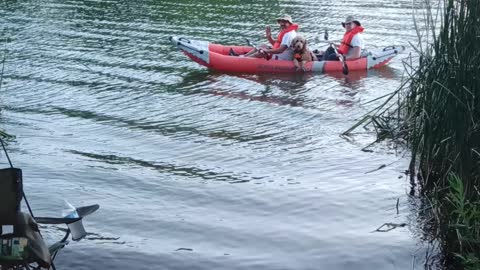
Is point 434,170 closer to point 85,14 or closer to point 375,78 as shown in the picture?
point 375,78

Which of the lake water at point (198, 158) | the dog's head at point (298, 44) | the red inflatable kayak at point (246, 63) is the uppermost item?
the dog's head at point (298, 44)

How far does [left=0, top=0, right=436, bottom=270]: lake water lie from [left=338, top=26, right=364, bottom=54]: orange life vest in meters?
0.73

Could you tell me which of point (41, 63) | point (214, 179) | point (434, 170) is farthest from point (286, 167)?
point (41, 63)

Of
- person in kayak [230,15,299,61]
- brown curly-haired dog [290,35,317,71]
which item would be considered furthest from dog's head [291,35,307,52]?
person in kayak [230,15,299,61]

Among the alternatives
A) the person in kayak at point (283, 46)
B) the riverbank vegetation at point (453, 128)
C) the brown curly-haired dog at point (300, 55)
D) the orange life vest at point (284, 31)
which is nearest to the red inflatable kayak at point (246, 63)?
the brown curly-haired dog at point (300, 55)

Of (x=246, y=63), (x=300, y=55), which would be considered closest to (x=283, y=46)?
(x=300, y=55)

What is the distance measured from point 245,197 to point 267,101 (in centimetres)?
524

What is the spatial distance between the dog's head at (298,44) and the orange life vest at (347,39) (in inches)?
33.6

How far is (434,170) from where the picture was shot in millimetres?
7098

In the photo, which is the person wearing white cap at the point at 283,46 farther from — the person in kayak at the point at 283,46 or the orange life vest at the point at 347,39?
the orange life vest at the point at 347,39

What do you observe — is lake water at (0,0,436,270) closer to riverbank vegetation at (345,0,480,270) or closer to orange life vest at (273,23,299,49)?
riverbank vegetation at (345,0,480,270)

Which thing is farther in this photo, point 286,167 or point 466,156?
point 286,167

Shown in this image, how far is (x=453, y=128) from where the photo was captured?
251 inches

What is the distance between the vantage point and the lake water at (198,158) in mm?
6398
